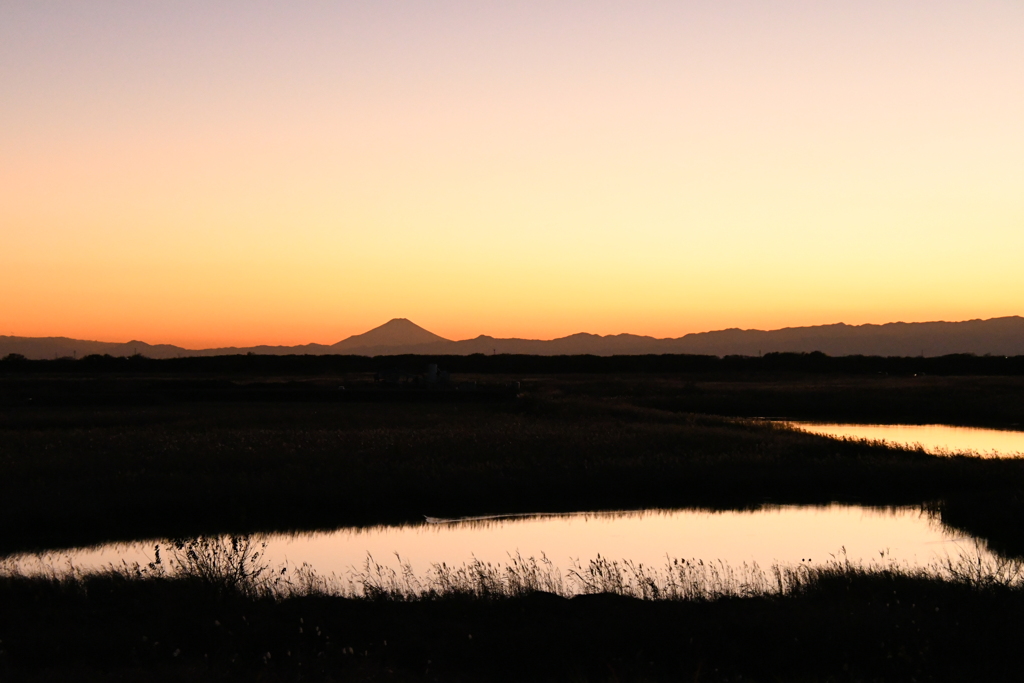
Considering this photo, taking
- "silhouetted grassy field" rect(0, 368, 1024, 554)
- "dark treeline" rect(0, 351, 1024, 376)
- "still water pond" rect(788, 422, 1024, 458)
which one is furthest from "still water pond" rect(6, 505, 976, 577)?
"dark treeline" rect(0, 351, 1024, 376)

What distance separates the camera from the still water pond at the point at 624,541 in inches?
683

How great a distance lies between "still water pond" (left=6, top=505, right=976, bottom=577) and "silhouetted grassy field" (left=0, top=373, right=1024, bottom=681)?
48.3 inches

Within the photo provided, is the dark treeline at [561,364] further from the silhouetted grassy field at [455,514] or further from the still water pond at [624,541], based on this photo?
A: the still water pond at [624,541]

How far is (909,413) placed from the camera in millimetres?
58438

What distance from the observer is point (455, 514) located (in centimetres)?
2241

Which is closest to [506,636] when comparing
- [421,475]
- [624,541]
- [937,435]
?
[624,541]

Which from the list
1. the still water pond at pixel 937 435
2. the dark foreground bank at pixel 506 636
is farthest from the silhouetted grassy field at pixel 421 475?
the dark foreground bank at pixel 506 636

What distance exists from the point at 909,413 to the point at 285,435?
46.0 metres

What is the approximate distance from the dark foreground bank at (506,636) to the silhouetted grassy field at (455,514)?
39 mm

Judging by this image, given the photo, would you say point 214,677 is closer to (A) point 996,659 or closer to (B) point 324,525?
(A) point 996,659

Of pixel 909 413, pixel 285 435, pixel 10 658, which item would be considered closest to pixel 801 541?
pixel 10 658

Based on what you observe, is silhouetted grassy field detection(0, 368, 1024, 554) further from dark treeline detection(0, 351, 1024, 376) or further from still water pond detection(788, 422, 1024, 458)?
dark treeline detection(0, 351, 1024, 376)

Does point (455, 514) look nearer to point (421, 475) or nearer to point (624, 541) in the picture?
point (421, 475)

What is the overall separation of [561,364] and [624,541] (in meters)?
119
